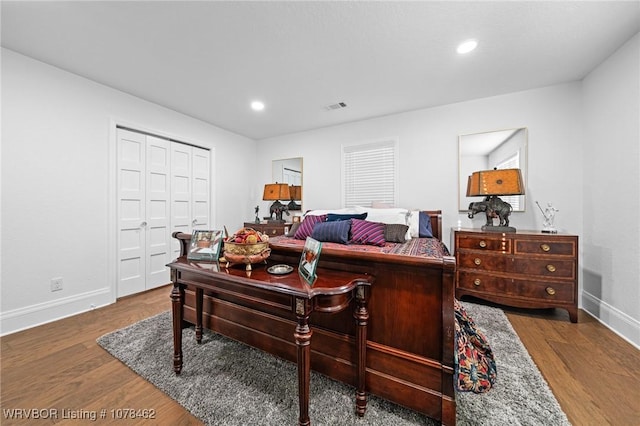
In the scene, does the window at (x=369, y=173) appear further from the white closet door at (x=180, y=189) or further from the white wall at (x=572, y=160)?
the white closet door at (x=180, y=189)

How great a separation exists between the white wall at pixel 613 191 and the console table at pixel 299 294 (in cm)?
240

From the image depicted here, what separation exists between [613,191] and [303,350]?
3.11 meters

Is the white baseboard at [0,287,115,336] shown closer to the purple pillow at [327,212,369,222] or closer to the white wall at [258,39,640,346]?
the purple pillow at [327,212,369,222]

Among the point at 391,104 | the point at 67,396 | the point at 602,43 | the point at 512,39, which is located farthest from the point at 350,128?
the point at 67,396

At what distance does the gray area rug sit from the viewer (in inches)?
50.5

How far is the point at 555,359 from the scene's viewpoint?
1.78m

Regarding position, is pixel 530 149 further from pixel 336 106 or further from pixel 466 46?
pixel 336 106

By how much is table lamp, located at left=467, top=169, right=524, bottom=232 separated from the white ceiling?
103cm

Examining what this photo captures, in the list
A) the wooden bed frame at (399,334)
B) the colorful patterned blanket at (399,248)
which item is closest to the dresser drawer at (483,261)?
the colorful patterned blanket at (399,248)

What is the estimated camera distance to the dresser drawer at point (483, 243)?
253cm

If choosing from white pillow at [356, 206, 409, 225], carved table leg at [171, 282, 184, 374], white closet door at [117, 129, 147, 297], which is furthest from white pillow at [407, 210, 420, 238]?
white closet door at [117, 129, 147, 297]

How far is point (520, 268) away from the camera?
2.48 metres

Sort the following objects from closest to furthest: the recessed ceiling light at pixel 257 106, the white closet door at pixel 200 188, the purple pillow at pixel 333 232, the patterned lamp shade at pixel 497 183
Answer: the purple pillow at pixel 333 232 < the patterned lamp shade at pixel 497 183 < the recessed ceiling light at pixel 257 106 < the white closet door at pixel 200 188

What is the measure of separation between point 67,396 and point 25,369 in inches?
23.1
